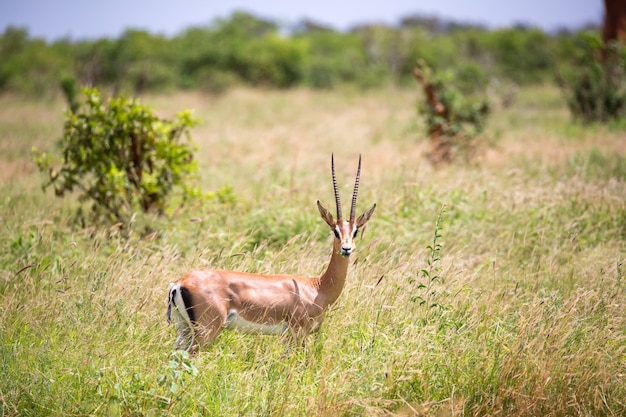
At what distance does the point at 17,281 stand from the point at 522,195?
17.5ft

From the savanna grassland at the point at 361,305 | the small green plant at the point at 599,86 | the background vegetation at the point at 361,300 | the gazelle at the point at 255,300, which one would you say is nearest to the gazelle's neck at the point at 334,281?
the gazelle at the point at 255,300

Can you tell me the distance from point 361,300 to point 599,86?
1295 centimetres

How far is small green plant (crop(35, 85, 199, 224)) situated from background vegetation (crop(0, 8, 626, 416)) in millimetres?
401

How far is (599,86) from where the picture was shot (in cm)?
1521

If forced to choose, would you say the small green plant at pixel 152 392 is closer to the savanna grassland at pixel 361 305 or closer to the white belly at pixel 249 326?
the savanna grassland at pixel 361 305

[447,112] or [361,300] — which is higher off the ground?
[447,112]

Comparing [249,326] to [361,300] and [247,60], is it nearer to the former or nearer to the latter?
[361,300]

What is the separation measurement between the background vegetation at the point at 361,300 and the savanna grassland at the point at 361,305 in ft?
0.06

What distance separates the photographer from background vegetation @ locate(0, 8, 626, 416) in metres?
3.72

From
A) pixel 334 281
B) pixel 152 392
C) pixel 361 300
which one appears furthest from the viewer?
pixel 361 300

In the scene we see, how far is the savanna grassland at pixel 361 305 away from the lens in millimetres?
3713

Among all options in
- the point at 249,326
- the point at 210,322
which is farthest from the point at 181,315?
the point at 249,326

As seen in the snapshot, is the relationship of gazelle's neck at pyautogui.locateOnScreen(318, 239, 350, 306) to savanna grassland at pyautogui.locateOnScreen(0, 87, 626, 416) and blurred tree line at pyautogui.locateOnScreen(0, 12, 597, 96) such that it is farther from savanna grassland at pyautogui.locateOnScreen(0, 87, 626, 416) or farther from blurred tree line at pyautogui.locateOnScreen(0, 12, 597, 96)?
blurred tree line at pyautogui.locateOnScreen(0, 12, 597, 96)

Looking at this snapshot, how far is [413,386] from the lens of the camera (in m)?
3.91
